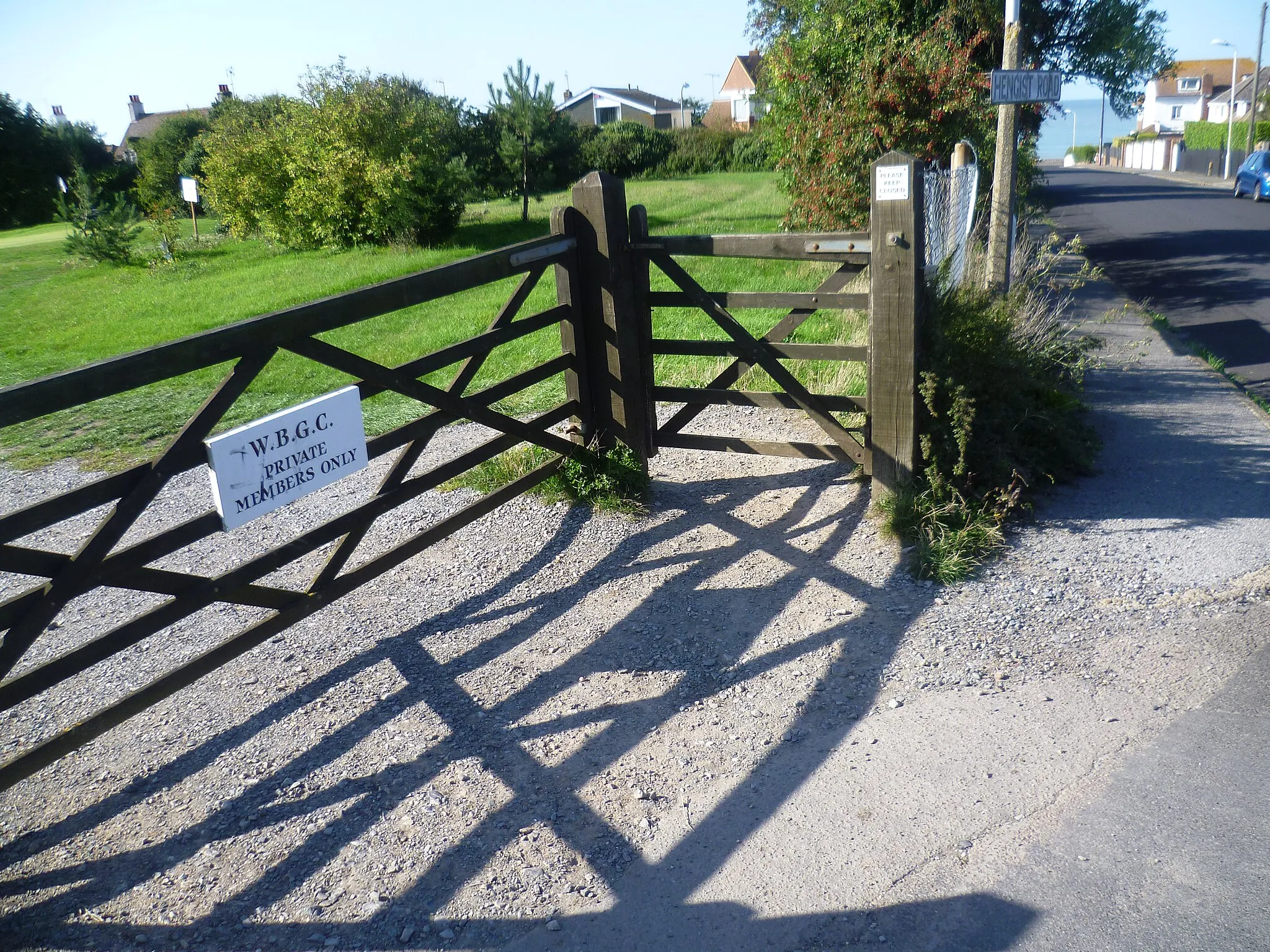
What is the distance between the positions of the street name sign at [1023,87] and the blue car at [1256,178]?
903 inches

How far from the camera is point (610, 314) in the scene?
5508 mm

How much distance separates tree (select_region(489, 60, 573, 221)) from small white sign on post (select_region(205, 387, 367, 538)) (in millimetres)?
20583

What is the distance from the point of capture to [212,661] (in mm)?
3838

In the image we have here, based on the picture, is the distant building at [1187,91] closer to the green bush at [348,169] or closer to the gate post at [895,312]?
the green bush at [348,169]

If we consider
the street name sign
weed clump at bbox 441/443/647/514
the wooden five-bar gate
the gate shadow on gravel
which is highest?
the street name sign

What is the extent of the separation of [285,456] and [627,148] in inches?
1640

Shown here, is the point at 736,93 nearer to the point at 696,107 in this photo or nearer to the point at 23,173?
the point at 696,107

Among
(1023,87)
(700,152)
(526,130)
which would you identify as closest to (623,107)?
(700,152)

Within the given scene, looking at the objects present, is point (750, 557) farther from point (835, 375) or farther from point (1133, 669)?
point (835, 375)

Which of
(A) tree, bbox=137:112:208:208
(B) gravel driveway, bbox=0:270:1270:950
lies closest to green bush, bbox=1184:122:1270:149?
(A) tree, bbox=137:112:208:208

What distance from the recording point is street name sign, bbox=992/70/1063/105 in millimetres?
7625

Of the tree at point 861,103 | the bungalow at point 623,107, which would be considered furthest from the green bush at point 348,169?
the bungalow at point 623,107

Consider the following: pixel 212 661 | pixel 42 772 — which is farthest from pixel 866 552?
pixel 42 772

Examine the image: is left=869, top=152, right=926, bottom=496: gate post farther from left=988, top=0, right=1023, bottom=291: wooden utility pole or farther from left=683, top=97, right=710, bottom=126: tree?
left=683, top=97, right=710, bottom=126: tree
